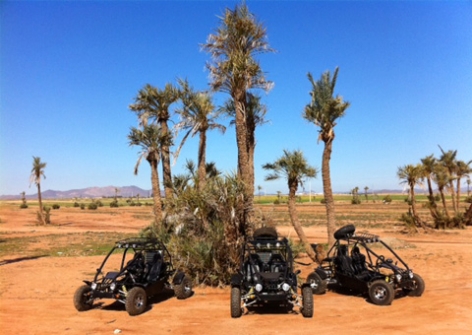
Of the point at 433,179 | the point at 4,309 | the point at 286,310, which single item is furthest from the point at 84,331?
the point at 433,179

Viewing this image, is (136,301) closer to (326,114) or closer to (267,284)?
(267,284)

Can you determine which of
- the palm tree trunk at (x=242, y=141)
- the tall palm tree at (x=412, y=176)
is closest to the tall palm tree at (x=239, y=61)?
the palm tree trunk at (x=242, y=141)

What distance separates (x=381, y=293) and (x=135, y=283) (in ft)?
19.8

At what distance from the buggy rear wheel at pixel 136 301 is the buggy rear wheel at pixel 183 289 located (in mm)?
1379

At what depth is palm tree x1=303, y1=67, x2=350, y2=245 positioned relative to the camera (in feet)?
57.5

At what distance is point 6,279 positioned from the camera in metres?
13.3

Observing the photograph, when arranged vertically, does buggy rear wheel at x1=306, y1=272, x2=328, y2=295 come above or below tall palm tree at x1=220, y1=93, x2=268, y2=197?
below

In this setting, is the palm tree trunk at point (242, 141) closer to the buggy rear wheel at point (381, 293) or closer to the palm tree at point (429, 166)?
the buggy rear wheel at point (381, 293)

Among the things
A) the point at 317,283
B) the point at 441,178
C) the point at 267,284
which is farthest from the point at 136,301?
the point at 441,178

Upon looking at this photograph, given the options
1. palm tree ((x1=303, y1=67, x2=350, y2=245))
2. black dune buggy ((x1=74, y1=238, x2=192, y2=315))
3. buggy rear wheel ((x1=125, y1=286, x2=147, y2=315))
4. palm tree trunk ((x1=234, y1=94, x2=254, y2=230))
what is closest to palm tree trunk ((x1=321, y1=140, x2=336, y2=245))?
palm tree ((x1=303, y1=67, x2=350, y2=245))

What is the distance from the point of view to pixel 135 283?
9.25 meters

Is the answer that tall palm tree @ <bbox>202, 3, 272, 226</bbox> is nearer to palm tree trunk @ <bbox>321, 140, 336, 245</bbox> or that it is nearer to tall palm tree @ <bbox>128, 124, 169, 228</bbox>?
palm tree trunk @ <bbox>321, 140, 336, 245</bbox>

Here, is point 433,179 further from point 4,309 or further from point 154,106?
point 4,309

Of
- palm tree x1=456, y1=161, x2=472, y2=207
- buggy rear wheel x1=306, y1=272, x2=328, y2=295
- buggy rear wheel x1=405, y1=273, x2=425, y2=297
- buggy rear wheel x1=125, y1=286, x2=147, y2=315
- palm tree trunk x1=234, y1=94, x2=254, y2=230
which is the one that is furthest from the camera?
palm tree x1=456, y1=161, x2=472, y2=207
